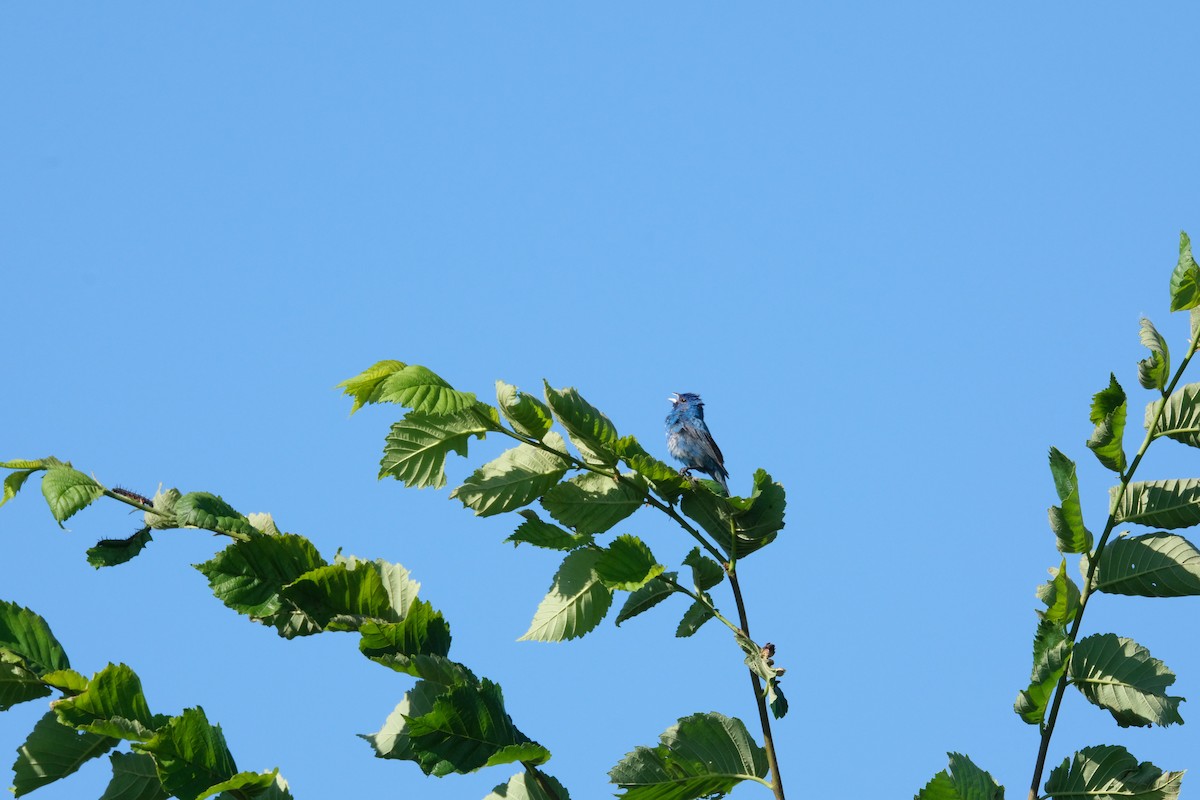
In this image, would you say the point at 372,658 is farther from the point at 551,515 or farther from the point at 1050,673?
the point at 1050,673

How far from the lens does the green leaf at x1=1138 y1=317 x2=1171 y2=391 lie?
4176 mm

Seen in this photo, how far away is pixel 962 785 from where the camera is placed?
3.35 meters

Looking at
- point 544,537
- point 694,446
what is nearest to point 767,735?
point 544,537

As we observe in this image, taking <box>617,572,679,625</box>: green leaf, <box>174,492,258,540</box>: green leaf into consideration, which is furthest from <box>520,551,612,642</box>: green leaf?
<box>174,492,258,540</box>: green leaf

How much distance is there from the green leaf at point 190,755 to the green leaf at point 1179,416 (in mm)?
2923

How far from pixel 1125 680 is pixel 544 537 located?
69.7 inches

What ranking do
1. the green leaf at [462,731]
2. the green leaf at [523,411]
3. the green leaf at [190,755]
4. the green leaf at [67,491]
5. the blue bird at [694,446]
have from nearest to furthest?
the green leaf at [190,755] → the green leaf at [462,731] → the green leaf at [67,491] → the green leaf at [523,411] → the blue bird at [694,446]

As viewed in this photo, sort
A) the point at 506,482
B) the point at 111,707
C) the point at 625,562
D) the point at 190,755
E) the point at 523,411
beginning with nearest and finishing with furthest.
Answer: the point at 190,755 < the point at 111,707 < the point at 625,562 < the point at 523,411 < the point at 506,482

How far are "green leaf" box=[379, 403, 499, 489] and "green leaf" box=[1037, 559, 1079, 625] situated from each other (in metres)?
1.71

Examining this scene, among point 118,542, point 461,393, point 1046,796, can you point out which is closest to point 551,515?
point 461,393

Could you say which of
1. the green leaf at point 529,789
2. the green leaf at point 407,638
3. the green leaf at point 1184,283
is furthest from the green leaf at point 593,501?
the green leaf at point 1184,283

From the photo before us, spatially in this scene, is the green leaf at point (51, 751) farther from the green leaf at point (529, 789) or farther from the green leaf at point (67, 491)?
the green leaf at point (529, 789)

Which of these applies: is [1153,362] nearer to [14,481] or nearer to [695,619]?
[695,619]

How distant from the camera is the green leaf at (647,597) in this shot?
4.05m
